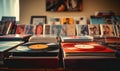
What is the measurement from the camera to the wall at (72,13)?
3.04m

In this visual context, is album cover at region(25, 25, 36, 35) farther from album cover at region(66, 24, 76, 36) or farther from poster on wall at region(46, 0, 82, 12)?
poster on wall at region(46, 0, 82, 12)

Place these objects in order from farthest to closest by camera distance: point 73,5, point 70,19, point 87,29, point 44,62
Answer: point 73,5 < point 70,19 < point 87,29 < point 44,62

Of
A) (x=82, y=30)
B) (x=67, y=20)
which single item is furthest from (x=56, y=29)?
(x=67, y=20)

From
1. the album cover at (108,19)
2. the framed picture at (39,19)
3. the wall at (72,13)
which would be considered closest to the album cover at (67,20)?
the wall at (72,13)

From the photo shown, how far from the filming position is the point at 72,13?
9.98 feet

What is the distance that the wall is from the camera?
304cm

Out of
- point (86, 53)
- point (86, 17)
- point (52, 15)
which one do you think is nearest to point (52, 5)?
point (52, 15)

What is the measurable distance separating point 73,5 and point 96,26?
5.60ft

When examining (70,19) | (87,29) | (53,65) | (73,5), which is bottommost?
(53,65)

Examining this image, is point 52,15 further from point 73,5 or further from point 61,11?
point 73,5

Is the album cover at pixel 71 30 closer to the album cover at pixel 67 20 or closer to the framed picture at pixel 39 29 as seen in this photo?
the framed picture at pixel 39 29

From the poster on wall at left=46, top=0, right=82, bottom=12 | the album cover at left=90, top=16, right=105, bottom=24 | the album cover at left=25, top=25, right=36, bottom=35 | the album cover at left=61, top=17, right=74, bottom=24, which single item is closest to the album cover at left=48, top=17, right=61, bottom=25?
the album cover at left=61, top=17, right=74, bottom=24

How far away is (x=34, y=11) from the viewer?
3.06 metres

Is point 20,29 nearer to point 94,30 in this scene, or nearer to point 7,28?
point 7,28
